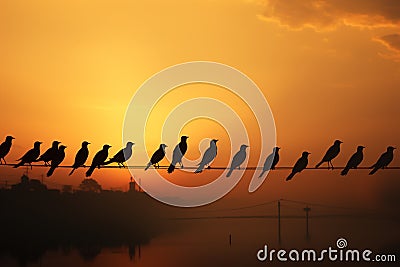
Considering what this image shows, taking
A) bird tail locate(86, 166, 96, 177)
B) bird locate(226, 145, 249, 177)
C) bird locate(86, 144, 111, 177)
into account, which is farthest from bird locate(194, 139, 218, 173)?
bird tail locate(86, 166, 96, 177)

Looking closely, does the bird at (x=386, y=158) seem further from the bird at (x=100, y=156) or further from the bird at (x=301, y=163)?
the bird at (x=100, y=156)

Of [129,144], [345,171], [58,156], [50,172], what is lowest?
[50,172]

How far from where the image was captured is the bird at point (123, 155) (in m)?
28.5

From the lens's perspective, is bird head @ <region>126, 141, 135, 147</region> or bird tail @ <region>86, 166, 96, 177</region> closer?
bird tail @ <region>86, 166, 96, 177</region>

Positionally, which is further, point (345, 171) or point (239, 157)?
point (239, 157)

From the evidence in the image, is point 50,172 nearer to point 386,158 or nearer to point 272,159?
point 272,159

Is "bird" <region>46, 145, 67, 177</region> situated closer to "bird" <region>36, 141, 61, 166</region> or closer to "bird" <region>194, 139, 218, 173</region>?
"bird" <region>36, 141, 61, 166</region>

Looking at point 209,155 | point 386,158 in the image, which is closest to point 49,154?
point 209,155

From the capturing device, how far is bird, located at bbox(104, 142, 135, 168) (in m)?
28.5

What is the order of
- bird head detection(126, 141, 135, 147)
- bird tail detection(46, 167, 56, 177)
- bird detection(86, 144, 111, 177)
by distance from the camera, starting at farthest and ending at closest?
bird head detection(126, 141, 135, 147)
bird detection(86, 144, 111, 177)
bird tail detection(46, 167, 56, 177)

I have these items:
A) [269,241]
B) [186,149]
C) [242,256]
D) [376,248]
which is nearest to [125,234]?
[269,241]

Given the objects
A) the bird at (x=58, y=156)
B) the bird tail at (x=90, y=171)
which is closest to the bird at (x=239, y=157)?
the bird tail at (x=90, y=171)

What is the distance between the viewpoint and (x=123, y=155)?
29000mm

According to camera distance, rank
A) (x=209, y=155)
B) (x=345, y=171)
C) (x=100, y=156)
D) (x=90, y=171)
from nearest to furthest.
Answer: (x=345, y=171) < (x=90, y=171) < (x=100, y=156) < (x=209, y=155)
